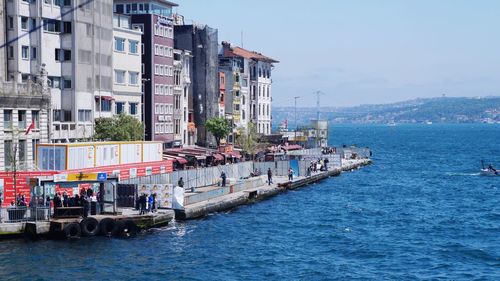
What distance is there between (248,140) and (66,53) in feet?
143

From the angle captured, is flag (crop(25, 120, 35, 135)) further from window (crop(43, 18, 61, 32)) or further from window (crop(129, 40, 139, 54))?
window (crop(129, 40, 139, 54))

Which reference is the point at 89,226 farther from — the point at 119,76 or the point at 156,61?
the point at 156,61

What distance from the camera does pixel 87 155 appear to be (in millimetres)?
65125

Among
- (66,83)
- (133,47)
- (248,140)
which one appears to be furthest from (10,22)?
(248,140)

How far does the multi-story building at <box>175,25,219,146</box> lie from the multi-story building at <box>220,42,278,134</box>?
14.3m

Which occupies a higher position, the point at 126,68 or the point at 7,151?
the point at 126,68

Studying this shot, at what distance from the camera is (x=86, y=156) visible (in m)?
64.9

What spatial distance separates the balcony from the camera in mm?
78412

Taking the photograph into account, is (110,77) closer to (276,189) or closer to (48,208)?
(276,189)

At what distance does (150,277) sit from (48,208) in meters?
11.6

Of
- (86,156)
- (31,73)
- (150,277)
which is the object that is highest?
(31,73)

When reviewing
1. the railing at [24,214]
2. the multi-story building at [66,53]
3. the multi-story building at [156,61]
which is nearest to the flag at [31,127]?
the multi-story building at [66,53]

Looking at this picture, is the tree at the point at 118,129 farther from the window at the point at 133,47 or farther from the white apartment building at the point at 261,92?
the white apartment building at the point at 261,92

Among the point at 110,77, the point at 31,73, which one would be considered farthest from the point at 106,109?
the point at 31,73
